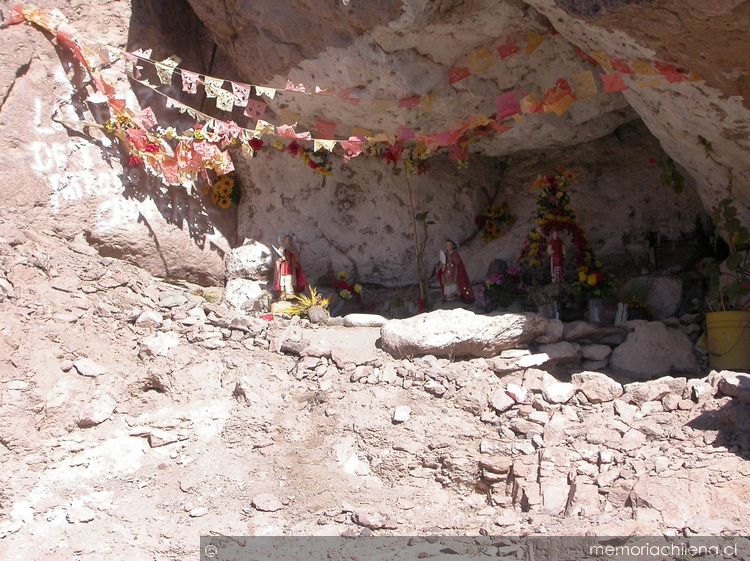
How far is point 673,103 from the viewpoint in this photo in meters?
7.02

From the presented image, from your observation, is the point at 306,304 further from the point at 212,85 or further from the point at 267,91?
the point at 212,85

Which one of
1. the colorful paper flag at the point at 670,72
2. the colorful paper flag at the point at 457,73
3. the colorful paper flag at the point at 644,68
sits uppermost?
the colorful paper flag at the point at 457,73

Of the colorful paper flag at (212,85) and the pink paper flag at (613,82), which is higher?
the colorful paper flag at (212,85)

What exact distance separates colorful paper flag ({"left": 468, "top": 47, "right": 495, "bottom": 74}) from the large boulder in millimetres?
2620

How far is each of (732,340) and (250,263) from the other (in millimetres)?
5365

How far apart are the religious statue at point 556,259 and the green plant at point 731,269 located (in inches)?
59.4

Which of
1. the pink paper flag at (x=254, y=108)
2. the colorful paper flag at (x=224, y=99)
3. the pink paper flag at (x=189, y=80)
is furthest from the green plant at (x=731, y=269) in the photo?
the pink paper flag at (x=189, y=80)

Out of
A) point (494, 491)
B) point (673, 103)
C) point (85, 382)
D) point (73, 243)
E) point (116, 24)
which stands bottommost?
point (494, 491)

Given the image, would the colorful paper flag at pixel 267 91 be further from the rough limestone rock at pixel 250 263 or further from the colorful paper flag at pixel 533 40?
the colorful paper flag at pixel 533 40

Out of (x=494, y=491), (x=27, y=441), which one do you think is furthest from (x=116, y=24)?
(x=494, y=491)

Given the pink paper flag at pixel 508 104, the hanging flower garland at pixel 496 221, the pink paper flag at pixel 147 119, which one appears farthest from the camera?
A: the hanging flower garland at pixel 496 221

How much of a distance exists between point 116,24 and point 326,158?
2.84 metres

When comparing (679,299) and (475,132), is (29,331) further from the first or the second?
(679,299)

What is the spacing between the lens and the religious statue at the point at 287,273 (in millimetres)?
9438
